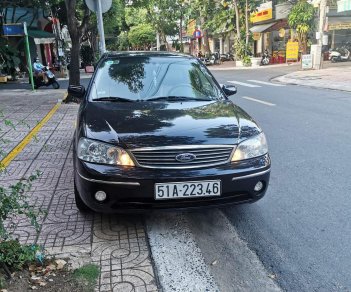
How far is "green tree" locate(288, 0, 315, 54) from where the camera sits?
28.9 meters

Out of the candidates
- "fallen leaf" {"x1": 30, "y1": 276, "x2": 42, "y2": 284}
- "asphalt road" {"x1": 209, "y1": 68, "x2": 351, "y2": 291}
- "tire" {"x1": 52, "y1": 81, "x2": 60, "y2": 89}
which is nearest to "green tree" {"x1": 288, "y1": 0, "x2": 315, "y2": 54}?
"tire" {"x1": 52, "y1": 81, "x2": 60, "y2": 89}

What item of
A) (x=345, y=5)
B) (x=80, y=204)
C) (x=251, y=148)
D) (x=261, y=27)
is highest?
(x=345, y=5)

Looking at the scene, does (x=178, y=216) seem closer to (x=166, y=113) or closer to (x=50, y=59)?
(x=166, y=113)

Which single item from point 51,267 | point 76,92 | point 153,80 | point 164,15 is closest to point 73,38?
point 76,92

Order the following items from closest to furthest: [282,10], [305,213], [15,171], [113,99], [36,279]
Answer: [36,279]
[305,213]
[113,99]
[15,171]
[282,10]

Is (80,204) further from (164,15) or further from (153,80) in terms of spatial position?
(164,15)

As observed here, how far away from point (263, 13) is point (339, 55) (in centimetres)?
1180

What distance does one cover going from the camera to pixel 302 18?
2902 cm

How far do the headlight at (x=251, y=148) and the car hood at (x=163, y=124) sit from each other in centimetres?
6

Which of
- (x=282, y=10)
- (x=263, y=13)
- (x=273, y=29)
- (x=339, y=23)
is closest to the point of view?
(x=339, y=23)

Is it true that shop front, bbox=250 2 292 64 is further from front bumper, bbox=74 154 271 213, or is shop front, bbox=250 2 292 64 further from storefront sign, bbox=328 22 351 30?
front bumper, bbox=74 154 271 213

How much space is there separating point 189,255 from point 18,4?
957 inches

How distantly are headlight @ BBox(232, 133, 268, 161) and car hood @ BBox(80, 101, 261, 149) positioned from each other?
6 centimetres

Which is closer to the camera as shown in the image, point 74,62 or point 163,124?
point 163,124
